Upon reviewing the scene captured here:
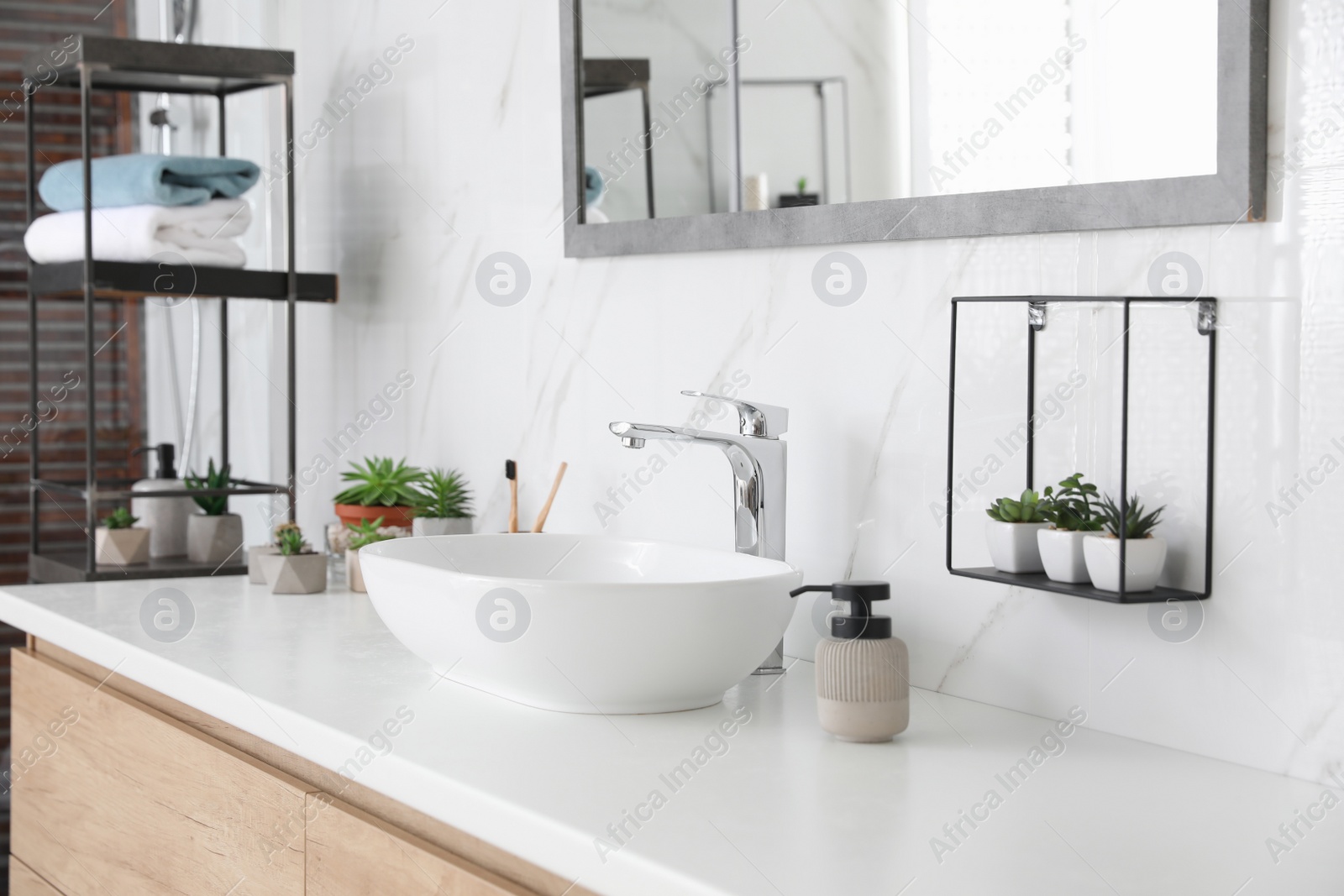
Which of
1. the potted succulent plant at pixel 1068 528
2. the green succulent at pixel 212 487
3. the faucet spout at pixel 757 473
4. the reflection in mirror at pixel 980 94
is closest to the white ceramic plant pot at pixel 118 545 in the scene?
the green succulent at pixel 212 487

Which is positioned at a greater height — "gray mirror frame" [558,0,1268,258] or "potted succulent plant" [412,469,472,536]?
"gray mirror frame" [558,0,1268,258]

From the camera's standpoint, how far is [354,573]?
180 cm

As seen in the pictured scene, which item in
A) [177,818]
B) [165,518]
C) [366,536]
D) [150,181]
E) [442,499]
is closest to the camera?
[177,818]

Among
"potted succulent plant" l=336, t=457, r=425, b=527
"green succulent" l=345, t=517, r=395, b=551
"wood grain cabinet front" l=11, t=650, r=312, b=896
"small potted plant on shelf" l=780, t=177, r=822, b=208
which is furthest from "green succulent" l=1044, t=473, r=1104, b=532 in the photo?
"potted succulent plant" l=336, t=457, r=425, b=527

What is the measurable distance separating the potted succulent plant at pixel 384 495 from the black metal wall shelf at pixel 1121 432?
93cm

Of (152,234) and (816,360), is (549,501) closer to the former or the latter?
(816,360)

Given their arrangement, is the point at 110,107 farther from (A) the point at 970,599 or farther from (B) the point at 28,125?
(A) the point at 970,599

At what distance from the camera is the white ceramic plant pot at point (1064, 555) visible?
1065 millimetres

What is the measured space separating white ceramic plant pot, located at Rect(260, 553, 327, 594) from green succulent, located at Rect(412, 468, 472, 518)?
0.15m

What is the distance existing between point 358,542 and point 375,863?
30.4 inches

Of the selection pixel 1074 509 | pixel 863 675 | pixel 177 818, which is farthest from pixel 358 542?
pixel 1074 509

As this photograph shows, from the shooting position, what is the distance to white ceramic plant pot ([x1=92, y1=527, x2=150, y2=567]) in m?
1.93

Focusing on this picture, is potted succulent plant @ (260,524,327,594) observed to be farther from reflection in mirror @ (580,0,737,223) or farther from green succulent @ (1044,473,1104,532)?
green succulent @ (1044,473,1104,532)

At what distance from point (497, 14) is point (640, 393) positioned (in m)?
0.63
